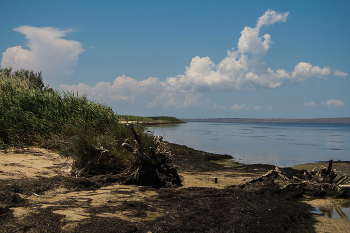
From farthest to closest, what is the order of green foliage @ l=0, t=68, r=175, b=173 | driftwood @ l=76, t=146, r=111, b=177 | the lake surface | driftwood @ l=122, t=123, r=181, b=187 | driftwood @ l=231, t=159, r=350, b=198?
1. the lake surface
2. green foliage @ l=0, t=68, r=175, b=173
3. driftwood @ l=76, t=146, r=111, b=177
4. driftwood @ l=122, t=123, r=181, b=187
5. driftwood @ l=231, t=159, r=350, b=198

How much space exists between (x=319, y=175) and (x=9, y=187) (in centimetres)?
859

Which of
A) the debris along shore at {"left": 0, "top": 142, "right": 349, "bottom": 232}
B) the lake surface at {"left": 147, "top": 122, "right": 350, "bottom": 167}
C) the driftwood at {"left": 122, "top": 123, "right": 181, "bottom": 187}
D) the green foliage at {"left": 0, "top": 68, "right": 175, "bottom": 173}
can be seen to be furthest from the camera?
the lake surface at {"left": 147, "top": 122, "right": 350, "bottom": 167}

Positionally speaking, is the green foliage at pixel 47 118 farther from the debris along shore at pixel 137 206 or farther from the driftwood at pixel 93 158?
the debris along shore at pixel 137 206

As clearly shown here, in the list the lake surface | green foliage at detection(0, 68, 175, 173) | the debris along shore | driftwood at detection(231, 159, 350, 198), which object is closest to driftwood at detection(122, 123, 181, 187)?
the debris along shore

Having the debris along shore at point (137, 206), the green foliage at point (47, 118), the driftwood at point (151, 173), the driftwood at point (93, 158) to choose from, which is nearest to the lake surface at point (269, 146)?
the driftwood at point (151, 173)

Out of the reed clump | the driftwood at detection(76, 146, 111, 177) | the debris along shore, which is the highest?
the reed clump

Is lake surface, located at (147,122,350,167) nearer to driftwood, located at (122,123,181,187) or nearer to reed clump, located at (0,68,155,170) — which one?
driftwood, located at (122,123,181,187)

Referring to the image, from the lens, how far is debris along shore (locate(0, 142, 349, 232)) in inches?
157

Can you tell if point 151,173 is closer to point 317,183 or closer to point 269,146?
point 317,183

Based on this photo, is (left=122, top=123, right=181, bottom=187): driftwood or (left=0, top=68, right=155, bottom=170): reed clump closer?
(left=122, top=123, right=181, bottom=187): driftwood

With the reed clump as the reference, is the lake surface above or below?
below

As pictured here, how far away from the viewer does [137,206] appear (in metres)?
5.14

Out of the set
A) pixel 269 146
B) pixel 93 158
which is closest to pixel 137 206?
pixel 93 158

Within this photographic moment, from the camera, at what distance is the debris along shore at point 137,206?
400 centimetres
